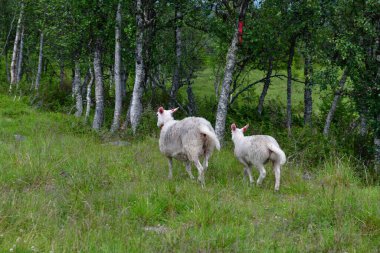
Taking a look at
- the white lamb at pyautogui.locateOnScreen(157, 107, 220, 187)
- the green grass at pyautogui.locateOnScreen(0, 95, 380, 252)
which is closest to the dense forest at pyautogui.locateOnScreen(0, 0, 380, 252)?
the green grass at pyautogui.locateOnScreen(0, 95, 380, 252)

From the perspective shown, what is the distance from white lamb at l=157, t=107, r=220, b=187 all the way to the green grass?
1.58 feet

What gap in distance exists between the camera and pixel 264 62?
2253 centimetres

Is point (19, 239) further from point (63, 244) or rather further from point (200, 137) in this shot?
point (200, 137)

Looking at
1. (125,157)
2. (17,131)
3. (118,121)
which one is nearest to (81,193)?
(125,157)

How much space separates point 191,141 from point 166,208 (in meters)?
2.20

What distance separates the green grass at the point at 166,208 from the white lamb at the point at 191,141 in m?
0.48

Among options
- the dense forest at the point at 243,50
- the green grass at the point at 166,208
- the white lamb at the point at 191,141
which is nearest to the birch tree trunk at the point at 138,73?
the dense forest at the point at 243,50

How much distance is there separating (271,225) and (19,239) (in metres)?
3.62

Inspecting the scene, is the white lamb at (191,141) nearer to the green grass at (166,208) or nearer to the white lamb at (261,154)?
the green grass at (166,208)

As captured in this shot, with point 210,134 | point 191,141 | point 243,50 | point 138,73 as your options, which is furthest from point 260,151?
point 243,50

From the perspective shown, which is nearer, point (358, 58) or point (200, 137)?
point (200, 137)

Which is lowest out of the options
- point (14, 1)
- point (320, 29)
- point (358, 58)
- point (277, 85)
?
point (277, 85)

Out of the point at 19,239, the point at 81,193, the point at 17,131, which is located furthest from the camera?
the point at 17,131

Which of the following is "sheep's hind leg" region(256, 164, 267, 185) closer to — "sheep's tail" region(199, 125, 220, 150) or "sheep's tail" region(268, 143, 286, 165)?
"sheep's tail" region(268, 143, 286, 165)
